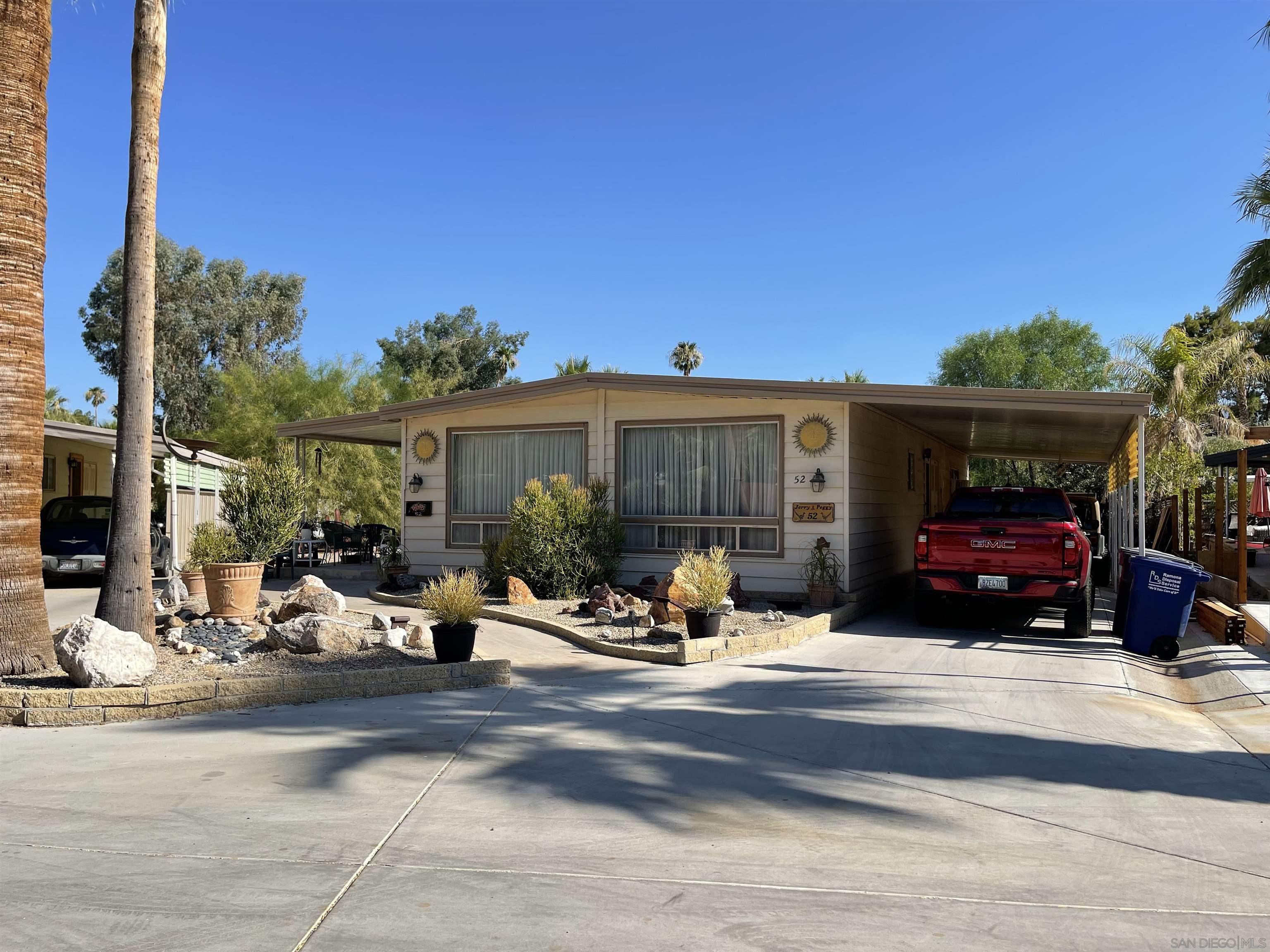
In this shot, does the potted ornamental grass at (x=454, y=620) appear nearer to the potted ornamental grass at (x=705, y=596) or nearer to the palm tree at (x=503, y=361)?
the potted ornamental grass at (x=705, y=596)

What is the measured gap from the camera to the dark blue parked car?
15234 millimetres

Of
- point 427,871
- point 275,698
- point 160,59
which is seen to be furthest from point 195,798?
point 160,59

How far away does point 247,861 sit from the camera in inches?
152

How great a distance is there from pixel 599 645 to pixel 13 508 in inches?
200

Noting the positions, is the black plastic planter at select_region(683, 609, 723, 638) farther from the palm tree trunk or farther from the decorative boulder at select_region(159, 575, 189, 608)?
the decorative boulder at select_region(159, 575, 189, 608)

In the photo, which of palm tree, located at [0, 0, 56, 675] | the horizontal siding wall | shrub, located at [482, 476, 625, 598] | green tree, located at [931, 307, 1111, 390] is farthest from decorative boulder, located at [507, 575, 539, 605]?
green tree, located at [931, 307, 1111, 390]

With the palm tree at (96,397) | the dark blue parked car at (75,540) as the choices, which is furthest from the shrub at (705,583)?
the palm tree at (96,397)

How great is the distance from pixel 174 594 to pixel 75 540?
5.77 meters

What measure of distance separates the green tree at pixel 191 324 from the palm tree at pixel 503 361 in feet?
34.7

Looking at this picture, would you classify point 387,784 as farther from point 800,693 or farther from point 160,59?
point 160,59

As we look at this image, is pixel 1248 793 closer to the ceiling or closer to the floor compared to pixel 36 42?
closer to the floor

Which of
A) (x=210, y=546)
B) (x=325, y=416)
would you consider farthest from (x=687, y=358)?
(x=210, y=546)

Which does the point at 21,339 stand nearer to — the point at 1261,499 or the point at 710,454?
the point at 710,454

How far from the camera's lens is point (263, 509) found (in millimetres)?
10430
